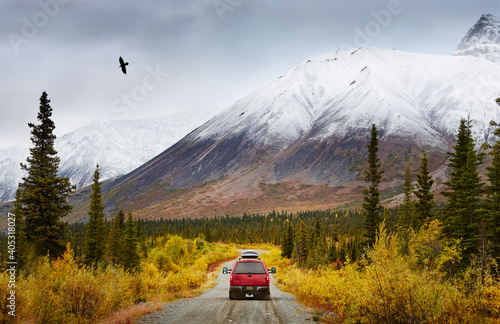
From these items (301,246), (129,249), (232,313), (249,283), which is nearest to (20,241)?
(129,249)

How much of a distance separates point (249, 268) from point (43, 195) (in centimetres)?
1987

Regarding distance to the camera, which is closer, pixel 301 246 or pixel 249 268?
pixel 249 268

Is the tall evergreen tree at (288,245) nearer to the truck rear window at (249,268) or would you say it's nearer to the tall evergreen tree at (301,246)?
the tall evergreen tree at (301,246)

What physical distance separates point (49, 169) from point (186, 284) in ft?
50.0

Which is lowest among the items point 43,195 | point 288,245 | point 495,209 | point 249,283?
point 288,245

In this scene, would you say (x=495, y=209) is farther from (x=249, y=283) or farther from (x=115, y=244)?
(x=115, y=244)

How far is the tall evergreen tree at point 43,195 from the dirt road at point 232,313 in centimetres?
1700

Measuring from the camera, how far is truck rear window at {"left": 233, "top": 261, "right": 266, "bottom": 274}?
19.7 metres

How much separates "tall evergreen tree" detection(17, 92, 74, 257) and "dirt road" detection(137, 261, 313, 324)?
55.8 ft

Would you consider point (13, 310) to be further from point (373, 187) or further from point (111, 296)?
point (373, 187)

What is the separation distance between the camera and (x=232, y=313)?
15.1 metres

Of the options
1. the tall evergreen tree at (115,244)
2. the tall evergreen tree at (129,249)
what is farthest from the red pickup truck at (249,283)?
the tall evergreen tree at (115,244)

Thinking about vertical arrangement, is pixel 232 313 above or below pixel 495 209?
below

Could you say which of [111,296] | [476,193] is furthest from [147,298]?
[476,193]
